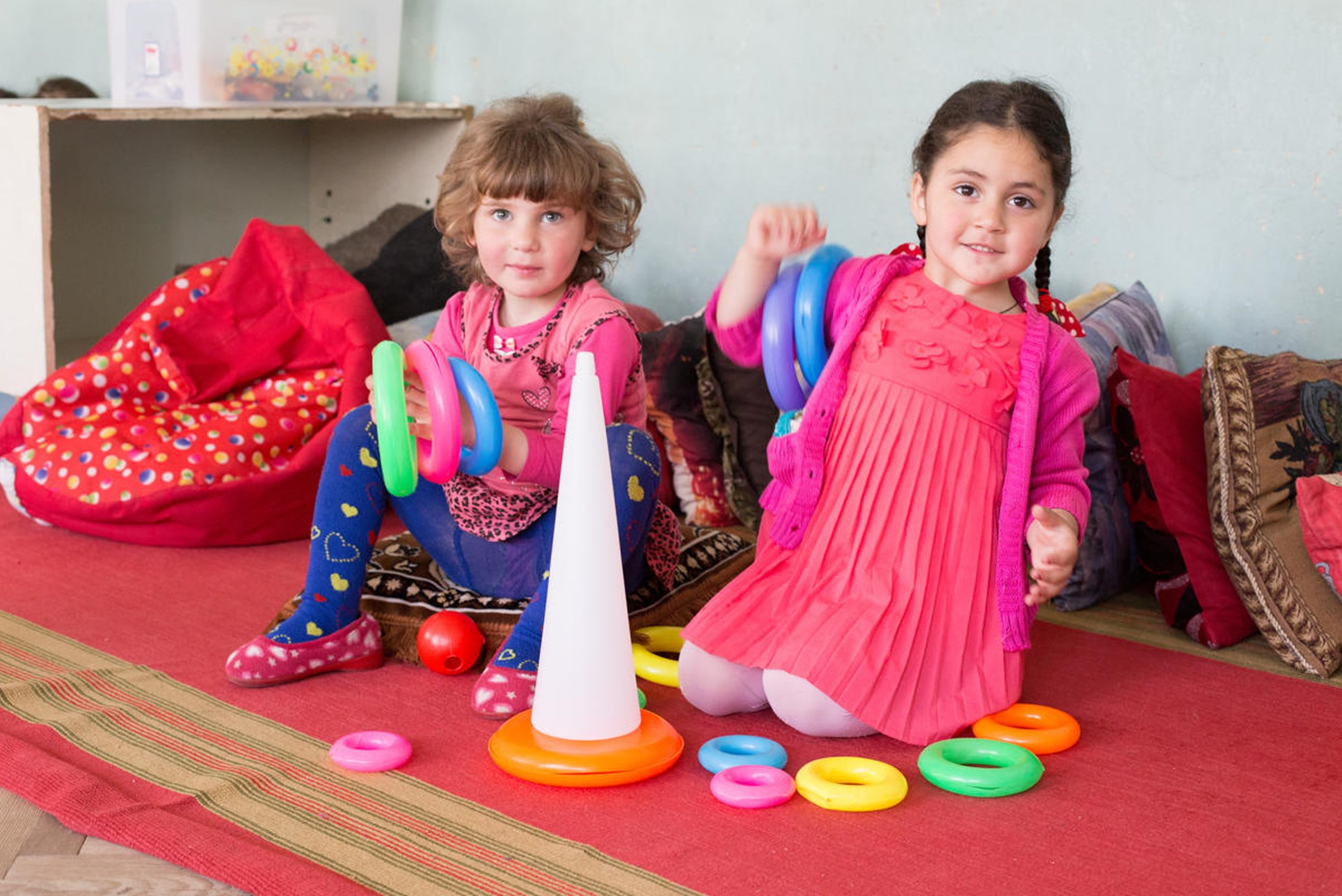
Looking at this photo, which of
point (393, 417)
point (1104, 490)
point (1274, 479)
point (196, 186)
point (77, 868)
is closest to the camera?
point (77, 868)

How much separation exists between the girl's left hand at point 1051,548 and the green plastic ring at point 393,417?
66cm

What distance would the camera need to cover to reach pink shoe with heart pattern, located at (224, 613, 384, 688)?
5.08 feet

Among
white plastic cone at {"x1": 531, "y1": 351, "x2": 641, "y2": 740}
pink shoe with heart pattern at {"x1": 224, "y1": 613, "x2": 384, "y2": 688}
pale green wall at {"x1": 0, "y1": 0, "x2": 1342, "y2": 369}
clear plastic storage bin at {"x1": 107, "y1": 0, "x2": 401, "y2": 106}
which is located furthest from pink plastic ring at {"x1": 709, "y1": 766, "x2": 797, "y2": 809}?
clear plastic storage bin at {"x1": 107, "y1": 0, "x2": 401, "y2": 106}

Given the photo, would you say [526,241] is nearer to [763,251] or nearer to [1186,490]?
[763,251]

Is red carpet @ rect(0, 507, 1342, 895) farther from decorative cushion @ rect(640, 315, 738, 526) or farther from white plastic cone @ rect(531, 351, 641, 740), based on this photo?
decorative cushion @ rect(640, 315, 738, 526)

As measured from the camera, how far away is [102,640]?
5.64ft

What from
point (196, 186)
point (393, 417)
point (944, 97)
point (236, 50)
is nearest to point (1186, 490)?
point (944, 97)

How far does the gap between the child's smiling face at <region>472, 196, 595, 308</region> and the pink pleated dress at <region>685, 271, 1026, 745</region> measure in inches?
15.6

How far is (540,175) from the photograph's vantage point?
164 cm

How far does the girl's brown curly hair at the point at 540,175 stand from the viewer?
64.7 inches

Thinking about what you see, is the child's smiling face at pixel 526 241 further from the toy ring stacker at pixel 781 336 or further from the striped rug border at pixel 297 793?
the striped rug border at pixel 297 793

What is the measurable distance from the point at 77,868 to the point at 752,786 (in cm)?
60

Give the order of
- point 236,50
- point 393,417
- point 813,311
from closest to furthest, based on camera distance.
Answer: point 393,417 < point 813,311 < point 236,50

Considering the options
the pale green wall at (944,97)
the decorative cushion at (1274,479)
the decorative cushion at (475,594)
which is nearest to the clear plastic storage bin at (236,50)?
the pale green wall at (944,97)
